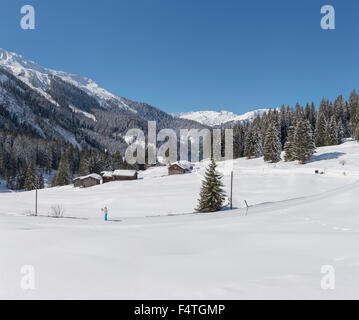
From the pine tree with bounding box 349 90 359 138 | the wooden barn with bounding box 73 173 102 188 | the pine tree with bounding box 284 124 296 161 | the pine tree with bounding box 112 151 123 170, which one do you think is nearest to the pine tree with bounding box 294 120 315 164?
the pine tree with bounding box 284 124 296 161

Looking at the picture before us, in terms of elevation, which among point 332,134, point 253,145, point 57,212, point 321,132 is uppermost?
point 321,132

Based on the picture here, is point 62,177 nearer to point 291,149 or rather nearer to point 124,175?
point 124,175

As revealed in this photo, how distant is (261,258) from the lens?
7.87 metres

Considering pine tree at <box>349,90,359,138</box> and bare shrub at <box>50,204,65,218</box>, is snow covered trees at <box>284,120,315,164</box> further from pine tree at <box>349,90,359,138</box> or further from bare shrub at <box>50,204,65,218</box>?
bare shrub at <box>50,204,65,218</box>

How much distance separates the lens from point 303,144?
193 ft

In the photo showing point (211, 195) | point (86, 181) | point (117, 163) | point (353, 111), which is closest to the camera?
point (211, 195)

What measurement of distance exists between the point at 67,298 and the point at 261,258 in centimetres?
589

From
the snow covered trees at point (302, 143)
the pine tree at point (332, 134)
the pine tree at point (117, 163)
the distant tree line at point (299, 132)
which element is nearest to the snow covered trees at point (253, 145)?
the distant tree line at point (299, 132)

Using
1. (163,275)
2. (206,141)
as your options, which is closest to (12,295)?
(163,275)

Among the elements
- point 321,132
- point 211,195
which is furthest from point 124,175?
point 321,132

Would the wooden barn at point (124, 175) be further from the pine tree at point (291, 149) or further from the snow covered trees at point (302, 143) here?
the snow covered trees at point (302, 143)

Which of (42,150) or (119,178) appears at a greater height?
(42,150)

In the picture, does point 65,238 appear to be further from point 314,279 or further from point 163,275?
point 314,279

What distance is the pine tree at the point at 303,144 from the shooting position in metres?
58.4
